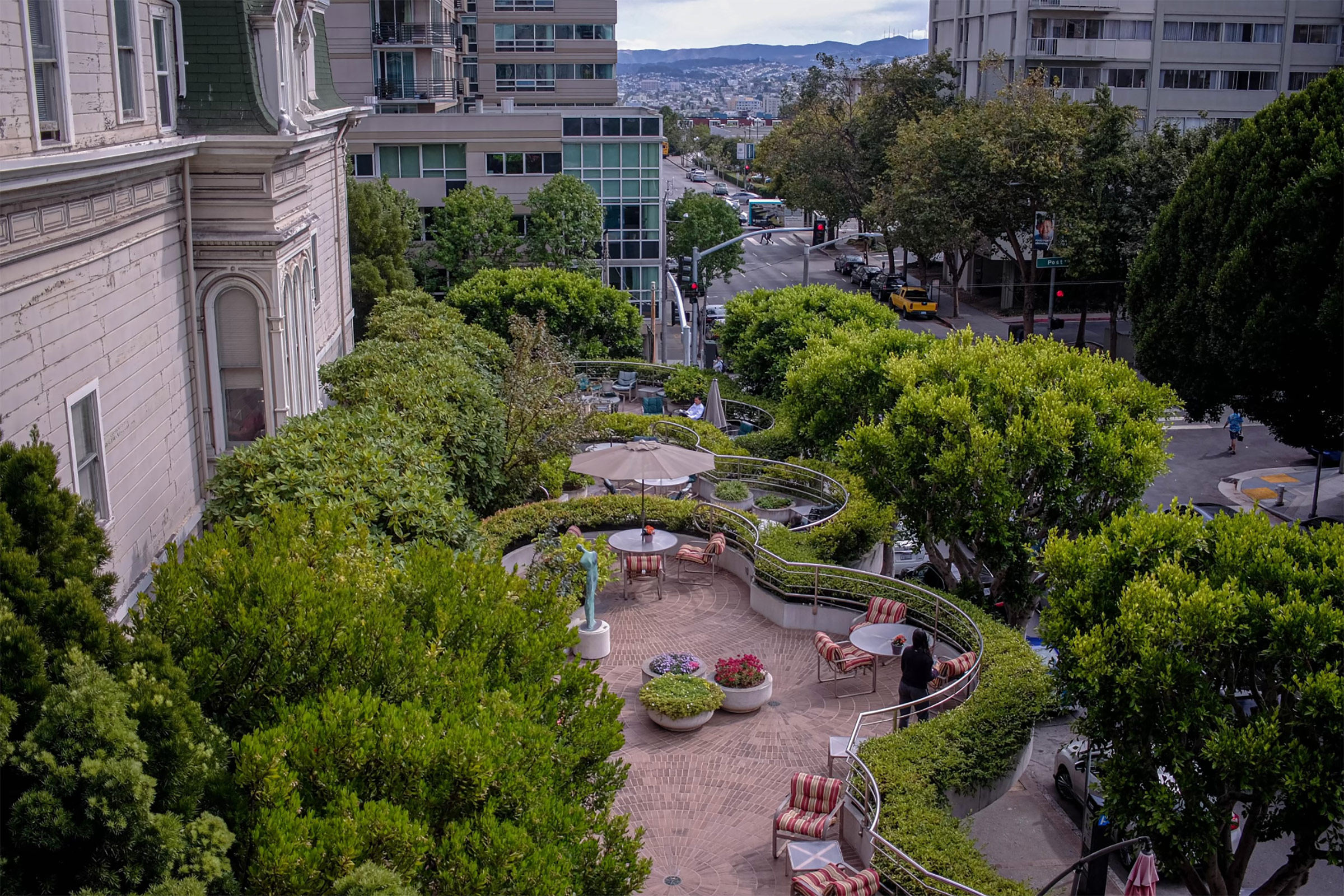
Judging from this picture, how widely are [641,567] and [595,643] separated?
3203 mm

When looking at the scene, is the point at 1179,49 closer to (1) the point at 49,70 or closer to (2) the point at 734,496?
(2) the point at 734,496

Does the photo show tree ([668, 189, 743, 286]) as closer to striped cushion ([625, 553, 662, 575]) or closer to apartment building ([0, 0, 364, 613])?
striped cushion ([625, 553, 662, 575])

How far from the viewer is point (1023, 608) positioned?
21812 mm

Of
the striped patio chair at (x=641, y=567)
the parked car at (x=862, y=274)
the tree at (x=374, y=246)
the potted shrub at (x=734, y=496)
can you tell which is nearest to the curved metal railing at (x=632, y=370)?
the tree at (x=374, y=246)

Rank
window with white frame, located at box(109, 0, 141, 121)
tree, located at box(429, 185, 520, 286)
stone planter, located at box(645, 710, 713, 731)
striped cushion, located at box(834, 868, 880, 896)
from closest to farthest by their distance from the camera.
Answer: striped cushion, located at box(834, 868, 880, 896), window with white frame, located at box(109, 0, 141, 121), stone planter, located at box(645, 710, 713, 731), tree, located at box(429, 185, 520, 286)

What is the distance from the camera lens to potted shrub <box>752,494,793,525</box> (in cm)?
2664

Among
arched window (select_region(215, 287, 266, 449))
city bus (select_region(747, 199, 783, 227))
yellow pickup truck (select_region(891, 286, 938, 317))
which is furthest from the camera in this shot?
city bus (select_region(747, 199, 783, 227))

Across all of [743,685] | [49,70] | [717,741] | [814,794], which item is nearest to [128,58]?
[49,70]

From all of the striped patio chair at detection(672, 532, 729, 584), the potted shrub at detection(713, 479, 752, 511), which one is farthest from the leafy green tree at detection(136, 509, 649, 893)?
the potted shrub at detection(713, 479, 752, 511)

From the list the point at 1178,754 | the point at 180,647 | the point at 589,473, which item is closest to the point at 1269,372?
the point at 589,473

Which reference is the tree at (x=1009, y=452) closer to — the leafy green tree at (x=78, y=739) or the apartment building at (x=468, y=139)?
the leafy green tree at (x=78, y=739)

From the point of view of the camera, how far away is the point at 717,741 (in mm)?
17625

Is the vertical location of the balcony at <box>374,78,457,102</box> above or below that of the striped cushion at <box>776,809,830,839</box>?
above

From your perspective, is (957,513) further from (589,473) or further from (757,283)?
(757,283)
